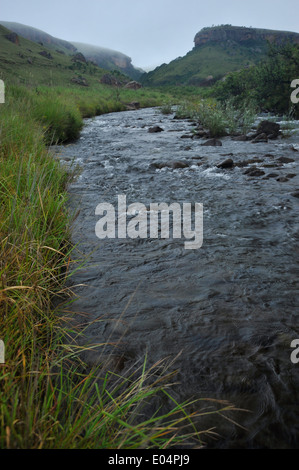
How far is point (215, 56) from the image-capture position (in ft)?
272

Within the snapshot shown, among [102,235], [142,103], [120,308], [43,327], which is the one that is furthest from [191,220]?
[142,103]

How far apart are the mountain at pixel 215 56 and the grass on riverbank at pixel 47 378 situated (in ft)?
227

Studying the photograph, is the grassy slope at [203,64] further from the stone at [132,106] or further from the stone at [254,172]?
the stone at [254,172]

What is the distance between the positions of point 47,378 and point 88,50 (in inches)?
8481

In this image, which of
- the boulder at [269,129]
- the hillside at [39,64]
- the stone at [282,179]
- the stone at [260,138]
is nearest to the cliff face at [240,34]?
the hillside at [39,64]

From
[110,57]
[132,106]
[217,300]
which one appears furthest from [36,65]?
[110,57]

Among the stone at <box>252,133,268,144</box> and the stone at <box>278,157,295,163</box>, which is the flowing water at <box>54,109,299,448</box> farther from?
the stone at <box>252,133,268,144</box>

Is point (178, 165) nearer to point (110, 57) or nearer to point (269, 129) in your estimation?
point (269, 129)

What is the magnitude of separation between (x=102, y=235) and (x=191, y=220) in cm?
124

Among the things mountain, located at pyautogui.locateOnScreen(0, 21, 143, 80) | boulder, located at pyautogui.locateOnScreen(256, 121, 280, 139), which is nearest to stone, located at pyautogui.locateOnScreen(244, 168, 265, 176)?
boulder, located at pyautogui.locateOnScreen(256, 121, 280, 139)

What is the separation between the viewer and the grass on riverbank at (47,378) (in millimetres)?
1016

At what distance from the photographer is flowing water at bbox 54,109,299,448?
5.51 feet

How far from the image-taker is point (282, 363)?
1.87 m
